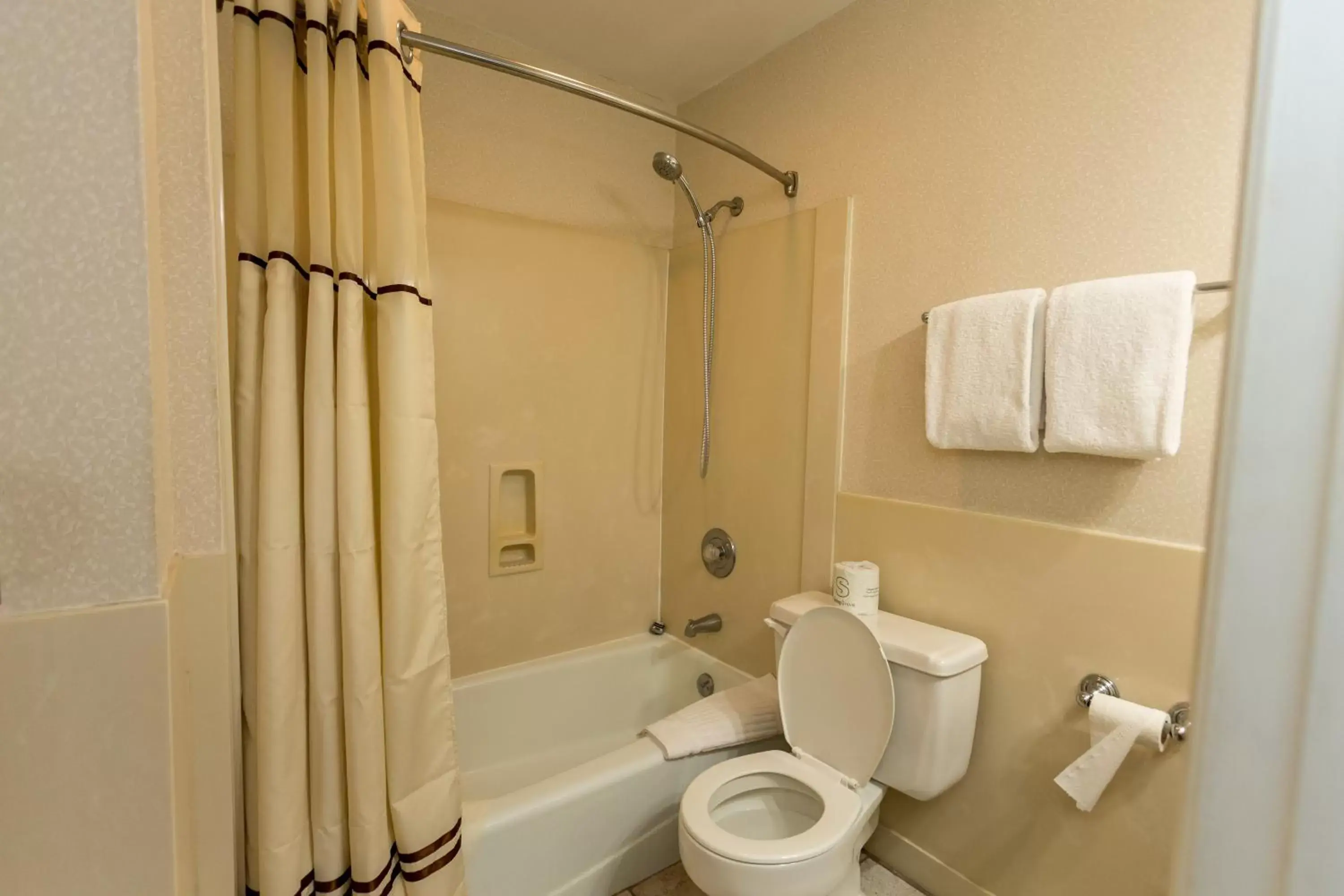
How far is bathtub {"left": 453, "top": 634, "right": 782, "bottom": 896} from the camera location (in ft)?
4.41

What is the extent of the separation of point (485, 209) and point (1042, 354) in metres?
1.67

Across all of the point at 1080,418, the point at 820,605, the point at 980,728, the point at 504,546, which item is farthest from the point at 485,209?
the point at 980,728

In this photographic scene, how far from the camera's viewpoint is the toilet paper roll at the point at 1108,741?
3.54 feet

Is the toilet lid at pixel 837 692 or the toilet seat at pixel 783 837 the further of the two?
the toilet lid at pixel 837 692

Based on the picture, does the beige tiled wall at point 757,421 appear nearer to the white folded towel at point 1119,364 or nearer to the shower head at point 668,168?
the shower head at point 668,168

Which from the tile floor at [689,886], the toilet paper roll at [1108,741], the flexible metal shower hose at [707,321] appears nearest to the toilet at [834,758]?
the tile floor at [689,886]

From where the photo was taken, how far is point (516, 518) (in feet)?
6.86

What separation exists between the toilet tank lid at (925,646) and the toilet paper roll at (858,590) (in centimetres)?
3

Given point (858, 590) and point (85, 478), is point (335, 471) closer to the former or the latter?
point (85, 478)

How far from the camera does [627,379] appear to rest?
90.1 inches

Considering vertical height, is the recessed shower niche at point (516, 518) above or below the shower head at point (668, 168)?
below

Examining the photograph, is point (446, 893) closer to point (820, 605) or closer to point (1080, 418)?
point (820, 605)

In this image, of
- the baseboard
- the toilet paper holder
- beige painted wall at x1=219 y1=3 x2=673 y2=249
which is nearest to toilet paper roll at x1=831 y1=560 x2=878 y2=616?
the toilet paper holder

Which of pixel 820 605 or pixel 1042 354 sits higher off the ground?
pixel 1042 354
